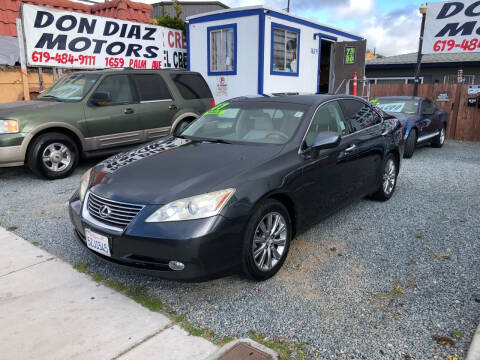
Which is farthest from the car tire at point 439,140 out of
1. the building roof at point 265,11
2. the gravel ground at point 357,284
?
the gravel ground at point 357,284

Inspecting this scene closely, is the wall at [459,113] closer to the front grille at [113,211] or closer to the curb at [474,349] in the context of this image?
the curb at [474,349]

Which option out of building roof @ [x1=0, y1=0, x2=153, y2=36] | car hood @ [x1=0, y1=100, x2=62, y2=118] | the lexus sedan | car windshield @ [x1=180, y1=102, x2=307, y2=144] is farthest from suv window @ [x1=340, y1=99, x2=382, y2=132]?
building roof @ [x1=0, y1=0, x2=153, y2=36]

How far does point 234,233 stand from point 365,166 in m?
2.43

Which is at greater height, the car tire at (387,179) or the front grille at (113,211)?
the front grille at (113,211)

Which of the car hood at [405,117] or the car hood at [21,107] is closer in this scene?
the car hood at [21,107]

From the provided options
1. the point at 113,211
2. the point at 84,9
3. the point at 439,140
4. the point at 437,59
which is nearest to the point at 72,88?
the point at 113,211

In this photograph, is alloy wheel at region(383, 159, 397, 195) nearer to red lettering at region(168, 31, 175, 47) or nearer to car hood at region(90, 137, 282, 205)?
car hood at region(90, 137, 282, 205)

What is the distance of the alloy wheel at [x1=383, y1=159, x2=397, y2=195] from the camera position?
5.41m

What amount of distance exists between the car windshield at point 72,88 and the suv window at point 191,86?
1.71 m

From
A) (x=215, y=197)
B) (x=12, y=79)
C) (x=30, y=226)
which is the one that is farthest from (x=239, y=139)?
(x=12, y=79)

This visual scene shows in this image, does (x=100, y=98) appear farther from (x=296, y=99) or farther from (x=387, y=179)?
(x=387, y=179)

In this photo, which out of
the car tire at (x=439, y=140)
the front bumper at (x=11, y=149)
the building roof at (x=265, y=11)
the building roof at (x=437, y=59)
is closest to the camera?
the front bumper at (x=11, y=149)

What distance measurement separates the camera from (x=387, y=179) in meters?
5.45

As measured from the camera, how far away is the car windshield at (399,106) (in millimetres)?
9445
